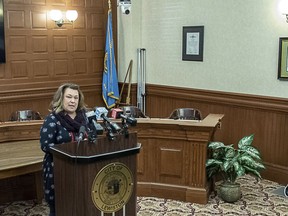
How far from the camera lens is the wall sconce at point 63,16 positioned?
6.97m

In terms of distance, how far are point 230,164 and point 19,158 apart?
90.1 inches

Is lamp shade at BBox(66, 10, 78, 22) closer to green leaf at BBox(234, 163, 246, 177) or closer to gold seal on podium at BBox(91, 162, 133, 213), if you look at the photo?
green leaf at BBox(234, 163, 246, 177)

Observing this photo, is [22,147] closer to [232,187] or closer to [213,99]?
[232,187]

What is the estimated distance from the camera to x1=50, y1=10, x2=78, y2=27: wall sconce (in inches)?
275

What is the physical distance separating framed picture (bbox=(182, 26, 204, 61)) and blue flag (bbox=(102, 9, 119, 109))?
4.75 feet

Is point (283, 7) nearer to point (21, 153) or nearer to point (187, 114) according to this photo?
point (187, 114)

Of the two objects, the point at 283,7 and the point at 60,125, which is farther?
the point at 283,7

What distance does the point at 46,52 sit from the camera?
709 cm

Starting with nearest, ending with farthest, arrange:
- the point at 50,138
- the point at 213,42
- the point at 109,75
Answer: the point at 50,138 < the point at 213,42 < the point at 109,75

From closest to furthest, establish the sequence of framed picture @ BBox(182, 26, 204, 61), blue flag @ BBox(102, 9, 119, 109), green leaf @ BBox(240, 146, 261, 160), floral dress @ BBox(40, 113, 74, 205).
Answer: floral dress @ BBox(40, 113, 74, 205)
green leaf @ BBox(240, 146, 261, 160)
framed picture @ BBox(182, 26, 204, 61)
blue flag @ BBox(102, 9, 119, 109)

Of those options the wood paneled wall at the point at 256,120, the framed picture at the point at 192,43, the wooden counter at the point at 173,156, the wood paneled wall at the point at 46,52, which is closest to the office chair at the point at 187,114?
the wooden counter at the point at 173,156

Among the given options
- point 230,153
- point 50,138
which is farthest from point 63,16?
point 50,138

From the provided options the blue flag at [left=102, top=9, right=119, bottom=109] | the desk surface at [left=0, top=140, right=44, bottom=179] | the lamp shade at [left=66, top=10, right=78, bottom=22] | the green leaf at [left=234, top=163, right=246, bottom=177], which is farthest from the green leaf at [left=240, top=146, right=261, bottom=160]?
the lamp shade at [left=66, top=10, right=78, bottom=22]

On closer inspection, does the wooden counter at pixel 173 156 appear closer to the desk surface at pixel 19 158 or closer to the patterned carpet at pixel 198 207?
the patterned carpet at pixel 198 207
